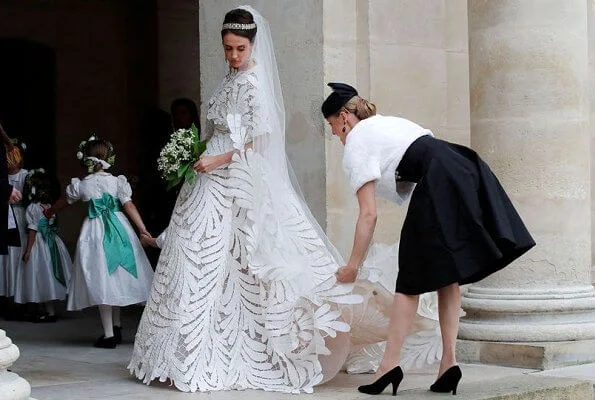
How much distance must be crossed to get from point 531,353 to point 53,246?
5047 millimetres

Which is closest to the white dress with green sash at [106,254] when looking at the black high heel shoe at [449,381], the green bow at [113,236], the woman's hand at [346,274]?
the green bow at [113,236]

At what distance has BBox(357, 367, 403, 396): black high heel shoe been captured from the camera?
640cm

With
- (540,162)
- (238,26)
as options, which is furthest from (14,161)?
(540,162)

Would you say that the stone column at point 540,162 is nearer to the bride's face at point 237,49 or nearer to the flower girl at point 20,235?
the bride's face at point 237,49

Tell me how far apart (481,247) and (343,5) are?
8.97ft

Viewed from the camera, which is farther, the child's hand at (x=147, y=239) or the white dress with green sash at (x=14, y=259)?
the white dress with green sash at (x=14, y=259)

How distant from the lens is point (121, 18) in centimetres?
1531

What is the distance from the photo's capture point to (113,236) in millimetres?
9289

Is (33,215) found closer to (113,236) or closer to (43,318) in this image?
(43,318)

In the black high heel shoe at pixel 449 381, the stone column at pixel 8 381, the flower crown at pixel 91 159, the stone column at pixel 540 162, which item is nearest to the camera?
the stone column at pixel 8 381

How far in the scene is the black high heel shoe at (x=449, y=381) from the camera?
A: 257 inches

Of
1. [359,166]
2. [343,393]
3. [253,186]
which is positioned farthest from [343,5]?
[343,393]

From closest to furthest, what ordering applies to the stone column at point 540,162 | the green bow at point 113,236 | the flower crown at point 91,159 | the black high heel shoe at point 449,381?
the black high heel shoe at point 449,381
the stone column at point 540,162
the green bow at point 113,236
the flower crown at point 91,159

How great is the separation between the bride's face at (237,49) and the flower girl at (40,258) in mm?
4448
